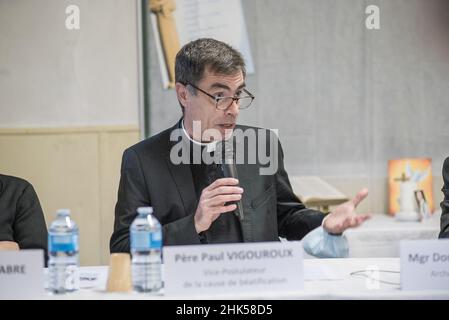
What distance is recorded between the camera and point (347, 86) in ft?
10.8

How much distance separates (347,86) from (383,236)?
0.77 metres

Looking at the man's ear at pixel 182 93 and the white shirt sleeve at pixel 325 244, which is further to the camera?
the man's ear at pixel 182 93

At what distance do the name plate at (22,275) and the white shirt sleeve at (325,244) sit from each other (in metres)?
0.86

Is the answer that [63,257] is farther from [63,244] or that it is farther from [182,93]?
[182,93]

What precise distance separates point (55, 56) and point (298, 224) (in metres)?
1.47

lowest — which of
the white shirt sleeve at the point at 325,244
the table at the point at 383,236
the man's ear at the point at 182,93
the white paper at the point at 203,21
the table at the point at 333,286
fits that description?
the table at the point at 383,236

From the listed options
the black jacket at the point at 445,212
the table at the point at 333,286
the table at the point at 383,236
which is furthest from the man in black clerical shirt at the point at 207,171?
the table at the point at 383,236

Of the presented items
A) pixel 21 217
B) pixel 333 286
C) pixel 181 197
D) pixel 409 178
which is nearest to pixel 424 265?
pixel 333 286

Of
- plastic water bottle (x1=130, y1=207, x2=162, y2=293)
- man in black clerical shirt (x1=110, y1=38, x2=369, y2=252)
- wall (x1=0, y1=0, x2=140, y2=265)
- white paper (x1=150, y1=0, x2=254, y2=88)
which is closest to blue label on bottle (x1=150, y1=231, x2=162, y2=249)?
plastic water bottle (x1=130, y1=207, x2=162, y2=293)

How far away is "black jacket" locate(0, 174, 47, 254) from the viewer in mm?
2244

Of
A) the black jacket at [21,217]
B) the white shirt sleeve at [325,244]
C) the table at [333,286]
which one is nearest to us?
the table at [333,286]

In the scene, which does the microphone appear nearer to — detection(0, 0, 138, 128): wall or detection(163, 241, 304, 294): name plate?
detection(163, 241, 304, 294): name plate

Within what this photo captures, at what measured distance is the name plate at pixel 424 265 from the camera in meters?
1.68

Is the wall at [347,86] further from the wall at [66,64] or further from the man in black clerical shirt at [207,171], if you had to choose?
the man in black clerical shirt at [207,171]
